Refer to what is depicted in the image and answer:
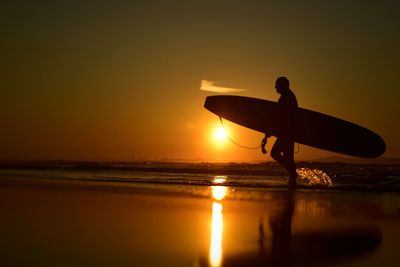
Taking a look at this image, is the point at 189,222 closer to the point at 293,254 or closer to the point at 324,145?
the point at 293,254

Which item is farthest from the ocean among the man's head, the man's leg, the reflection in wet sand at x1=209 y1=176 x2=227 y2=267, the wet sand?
the reflection in wet sand at x1=209 y1=176 x2=227 y2=267

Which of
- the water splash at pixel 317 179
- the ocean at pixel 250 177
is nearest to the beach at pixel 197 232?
the ocean at pixel 250 177

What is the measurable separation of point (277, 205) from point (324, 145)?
291 inches

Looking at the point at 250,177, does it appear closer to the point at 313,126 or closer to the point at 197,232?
the point at 313,126

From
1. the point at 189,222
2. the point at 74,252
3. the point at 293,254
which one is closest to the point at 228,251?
the point at 293,254

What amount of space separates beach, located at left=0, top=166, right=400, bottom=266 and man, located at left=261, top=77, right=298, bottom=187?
3.38 metres

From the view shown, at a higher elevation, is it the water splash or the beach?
the water splash

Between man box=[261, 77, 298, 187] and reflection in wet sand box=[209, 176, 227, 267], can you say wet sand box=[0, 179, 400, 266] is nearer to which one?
reflection in wet sand box=[209, 176, 227, 267]

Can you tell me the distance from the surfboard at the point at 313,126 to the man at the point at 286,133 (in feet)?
5.37

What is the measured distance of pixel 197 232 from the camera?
516 centimetres

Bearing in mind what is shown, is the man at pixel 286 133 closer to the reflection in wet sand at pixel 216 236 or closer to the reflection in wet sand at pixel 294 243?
the reflection in wet sand at pixel 216 236

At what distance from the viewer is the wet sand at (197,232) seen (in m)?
3.89

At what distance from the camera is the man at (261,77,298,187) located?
12.2 m

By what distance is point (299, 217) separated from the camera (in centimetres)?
649
